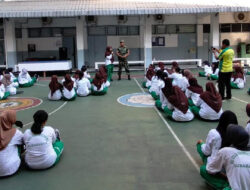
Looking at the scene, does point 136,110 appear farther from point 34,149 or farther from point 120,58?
point 120,58

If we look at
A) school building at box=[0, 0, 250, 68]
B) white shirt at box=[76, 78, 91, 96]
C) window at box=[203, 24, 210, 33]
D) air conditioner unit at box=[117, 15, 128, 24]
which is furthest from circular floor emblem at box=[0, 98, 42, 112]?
window at box=[203, 24, 210, 33]

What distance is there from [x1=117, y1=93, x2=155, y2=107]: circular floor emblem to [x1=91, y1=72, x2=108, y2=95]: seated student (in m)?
0.89

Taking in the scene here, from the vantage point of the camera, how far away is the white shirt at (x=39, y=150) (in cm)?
439

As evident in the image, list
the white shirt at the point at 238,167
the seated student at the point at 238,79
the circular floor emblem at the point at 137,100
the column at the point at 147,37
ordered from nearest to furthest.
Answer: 1. the white shirt at the point at 238,167
2. the circular floor emblem at the point at 137,100
3. the seated student at the point at 238,79
4. the column at the point at 147,37

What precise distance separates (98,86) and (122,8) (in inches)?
309

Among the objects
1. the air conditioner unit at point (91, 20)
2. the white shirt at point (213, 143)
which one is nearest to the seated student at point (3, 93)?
the white shirt at point (213, 143)

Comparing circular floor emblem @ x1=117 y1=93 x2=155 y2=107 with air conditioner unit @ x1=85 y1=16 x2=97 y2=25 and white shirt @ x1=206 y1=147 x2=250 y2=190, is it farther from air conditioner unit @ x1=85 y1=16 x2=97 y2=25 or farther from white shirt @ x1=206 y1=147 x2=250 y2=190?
air conditioner unit @ x1=85 y1=16 x2=97 y2=25

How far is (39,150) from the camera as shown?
441 cm

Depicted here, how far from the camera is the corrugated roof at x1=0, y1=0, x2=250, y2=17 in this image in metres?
16.7

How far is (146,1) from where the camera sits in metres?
18.5

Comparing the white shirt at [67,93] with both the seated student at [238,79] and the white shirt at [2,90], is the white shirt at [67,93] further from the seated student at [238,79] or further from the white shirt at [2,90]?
the seated student at [238,79]

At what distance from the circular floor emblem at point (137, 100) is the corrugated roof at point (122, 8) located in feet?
25.5

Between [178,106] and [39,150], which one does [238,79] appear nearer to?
[178,106]

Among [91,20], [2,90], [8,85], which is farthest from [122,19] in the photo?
[2,90]
